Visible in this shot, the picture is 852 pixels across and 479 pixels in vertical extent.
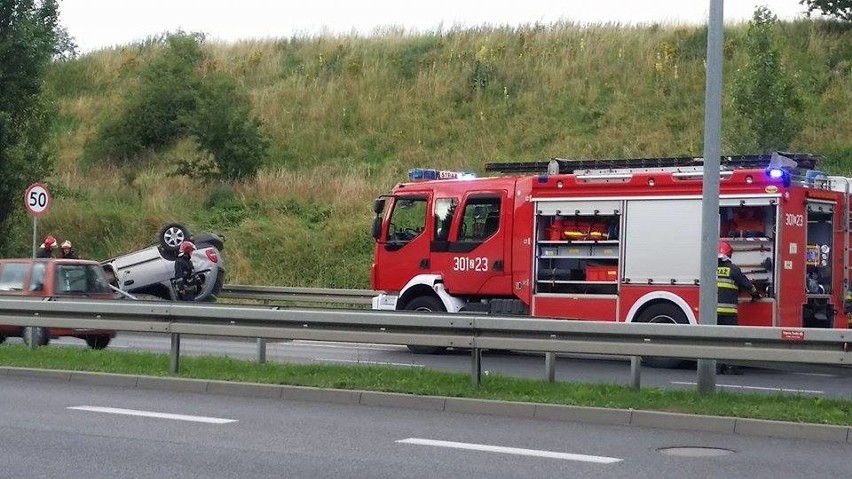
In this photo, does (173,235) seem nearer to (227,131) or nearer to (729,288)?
(227,131)

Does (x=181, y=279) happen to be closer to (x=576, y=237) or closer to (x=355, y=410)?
(x=576, y=237)

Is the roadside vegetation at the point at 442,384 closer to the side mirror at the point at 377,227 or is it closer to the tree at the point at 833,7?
the side mirror at the point at 377,227

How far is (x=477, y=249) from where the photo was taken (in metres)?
21.4

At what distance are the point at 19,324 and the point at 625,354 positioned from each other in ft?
29.1

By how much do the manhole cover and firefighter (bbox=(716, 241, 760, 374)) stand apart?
A: 7.47 m

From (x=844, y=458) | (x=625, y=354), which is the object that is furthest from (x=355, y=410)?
(x=844, y=458)

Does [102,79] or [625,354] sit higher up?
[102,79]

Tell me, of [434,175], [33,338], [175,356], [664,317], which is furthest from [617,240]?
[33,338]

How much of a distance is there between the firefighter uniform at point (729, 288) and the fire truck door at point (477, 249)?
3.99m

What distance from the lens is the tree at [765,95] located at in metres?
27.7

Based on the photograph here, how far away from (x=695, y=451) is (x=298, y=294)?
18.5m

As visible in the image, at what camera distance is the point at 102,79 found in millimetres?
55250

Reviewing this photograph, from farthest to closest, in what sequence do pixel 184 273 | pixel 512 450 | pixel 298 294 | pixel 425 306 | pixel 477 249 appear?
pixel 298 294
pixel 184 273
pixel 425 306
pixel 477 249
pixel 512 450

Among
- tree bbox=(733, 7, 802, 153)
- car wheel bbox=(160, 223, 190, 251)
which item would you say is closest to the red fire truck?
car wheel bbox=(160, 223, 190, 251)
